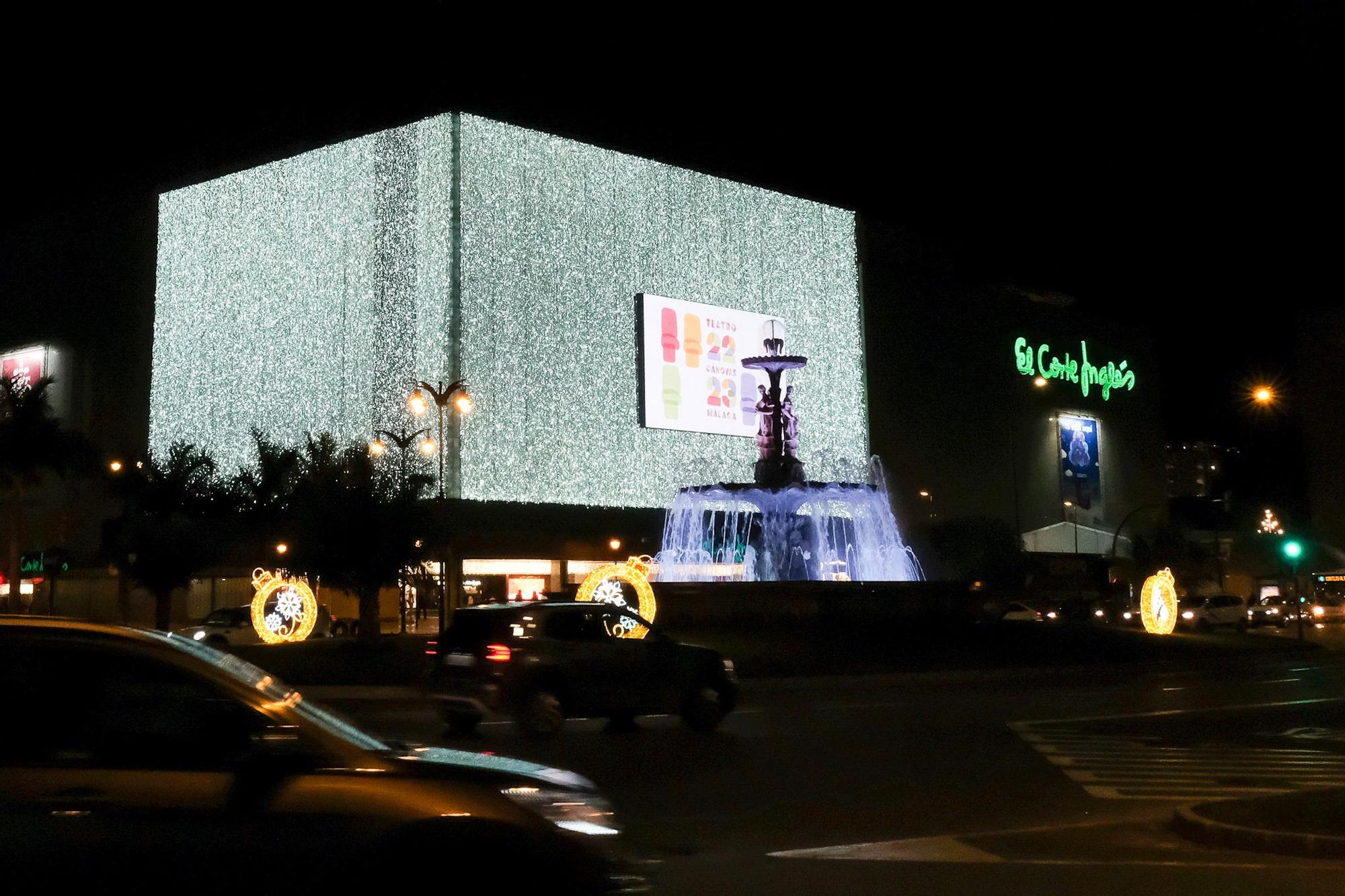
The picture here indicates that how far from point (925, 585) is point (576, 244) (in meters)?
28.7

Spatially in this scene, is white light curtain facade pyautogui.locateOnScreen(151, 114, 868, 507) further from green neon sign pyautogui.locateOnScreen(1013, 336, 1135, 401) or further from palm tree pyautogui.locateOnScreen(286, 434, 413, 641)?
green neon sign pyautogui.locateOnScreen(1013, 336, 1135, 401)

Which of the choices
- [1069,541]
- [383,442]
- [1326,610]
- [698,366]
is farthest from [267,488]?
[1326,610]

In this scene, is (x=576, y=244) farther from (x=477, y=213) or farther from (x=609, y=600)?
(x=609, y=600)

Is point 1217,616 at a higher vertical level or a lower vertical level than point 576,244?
lower

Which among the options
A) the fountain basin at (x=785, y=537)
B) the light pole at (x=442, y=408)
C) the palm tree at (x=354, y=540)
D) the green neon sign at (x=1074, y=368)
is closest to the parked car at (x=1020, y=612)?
the fountain basin at (x=785, y=537)

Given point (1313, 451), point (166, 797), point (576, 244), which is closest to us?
point (166, 797)

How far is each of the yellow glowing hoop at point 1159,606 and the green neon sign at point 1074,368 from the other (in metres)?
41.0

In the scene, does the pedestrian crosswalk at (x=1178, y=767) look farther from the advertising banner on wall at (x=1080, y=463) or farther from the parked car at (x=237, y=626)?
the advertising banner on wall at (x=1080, y=463)

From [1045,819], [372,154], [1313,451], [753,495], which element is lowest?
[1045,819]

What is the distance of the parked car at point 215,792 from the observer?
5.11 m

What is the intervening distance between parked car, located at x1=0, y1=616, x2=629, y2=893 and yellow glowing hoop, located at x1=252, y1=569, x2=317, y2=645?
30.1 metres

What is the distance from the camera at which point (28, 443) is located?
58.9 metres

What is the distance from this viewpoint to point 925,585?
121ft

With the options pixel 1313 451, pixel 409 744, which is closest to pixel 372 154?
pixel 409 744
